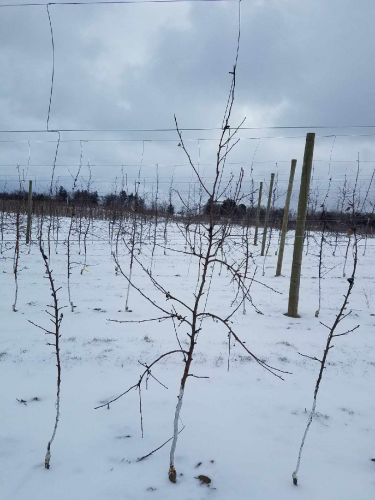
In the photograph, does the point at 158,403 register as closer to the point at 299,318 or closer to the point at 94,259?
the point at 299,318

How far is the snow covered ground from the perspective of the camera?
1.78 metres

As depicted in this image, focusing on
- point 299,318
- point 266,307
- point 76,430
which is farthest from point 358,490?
point 266,307

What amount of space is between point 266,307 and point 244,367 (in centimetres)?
261

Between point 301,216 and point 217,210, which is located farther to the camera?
point 301,216

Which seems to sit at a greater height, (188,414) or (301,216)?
(301,216)

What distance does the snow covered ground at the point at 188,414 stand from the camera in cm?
178

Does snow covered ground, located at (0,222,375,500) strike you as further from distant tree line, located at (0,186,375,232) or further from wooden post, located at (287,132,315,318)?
distant tree line, located at (0,186,375,232)

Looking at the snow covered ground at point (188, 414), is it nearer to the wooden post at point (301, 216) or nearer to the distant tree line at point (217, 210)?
the wooden post at point (301, 216)

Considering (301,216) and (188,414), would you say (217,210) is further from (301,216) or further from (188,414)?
(301,216)

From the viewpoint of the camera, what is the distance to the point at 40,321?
444cm

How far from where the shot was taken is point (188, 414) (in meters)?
2.46

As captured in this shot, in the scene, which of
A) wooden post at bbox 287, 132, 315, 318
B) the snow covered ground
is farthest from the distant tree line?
the snow covered ground

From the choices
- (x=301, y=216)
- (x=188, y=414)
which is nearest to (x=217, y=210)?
(x=188, y=414)

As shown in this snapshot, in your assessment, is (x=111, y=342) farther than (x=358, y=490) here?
Yes
